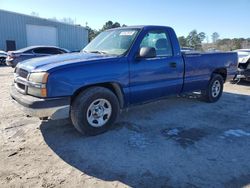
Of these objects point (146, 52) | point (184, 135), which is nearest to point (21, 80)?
point (146, 52)

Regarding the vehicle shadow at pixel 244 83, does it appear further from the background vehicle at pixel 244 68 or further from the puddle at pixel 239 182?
the puddle at pixel 239 182

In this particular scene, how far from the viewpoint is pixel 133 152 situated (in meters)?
3.91

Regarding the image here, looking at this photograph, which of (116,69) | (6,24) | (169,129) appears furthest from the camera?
(6,24)

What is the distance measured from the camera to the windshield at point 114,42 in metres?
4.92

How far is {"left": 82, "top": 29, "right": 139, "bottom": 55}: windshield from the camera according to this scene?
4922 mm

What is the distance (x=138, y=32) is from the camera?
5.04 meters

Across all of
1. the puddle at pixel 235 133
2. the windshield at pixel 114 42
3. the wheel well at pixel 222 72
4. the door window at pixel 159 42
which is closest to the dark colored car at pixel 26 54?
the windshield at pixel 114 42

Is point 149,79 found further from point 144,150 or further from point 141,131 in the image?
point 144,150

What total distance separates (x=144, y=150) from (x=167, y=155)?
1.19 feet

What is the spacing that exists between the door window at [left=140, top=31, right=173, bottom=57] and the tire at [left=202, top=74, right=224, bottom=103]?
1.94m

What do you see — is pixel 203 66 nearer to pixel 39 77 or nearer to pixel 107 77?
pixel 107 77

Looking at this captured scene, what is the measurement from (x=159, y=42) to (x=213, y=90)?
2470 millimetres

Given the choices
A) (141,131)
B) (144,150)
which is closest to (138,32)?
(141,131)

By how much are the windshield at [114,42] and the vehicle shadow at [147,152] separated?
1433 mm
